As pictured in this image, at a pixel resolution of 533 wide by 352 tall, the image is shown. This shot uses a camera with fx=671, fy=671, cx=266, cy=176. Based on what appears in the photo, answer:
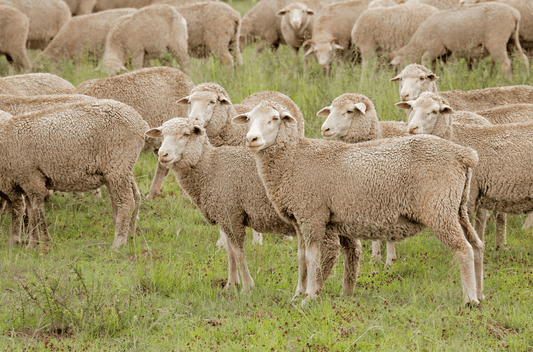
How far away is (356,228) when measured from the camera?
5.35 metres

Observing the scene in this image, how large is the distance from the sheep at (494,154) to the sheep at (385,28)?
582 cm

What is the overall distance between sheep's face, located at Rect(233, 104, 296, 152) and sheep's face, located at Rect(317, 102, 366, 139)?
0.81 meters

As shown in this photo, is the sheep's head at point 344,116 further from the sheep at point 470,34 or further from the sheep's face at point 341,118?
the sheep at point 470,34

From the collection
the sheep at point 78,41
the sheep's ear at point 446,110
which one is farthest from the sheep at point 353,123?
the sheep at point 78,41

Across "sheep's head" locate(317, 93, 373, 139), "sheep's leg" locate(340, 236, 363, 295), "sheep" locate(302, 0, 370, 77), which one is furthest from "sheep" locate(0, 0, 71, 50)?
"sheep's leg" locate(340, 236, 363, 295)

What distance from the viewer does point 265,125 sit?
5.56 metres

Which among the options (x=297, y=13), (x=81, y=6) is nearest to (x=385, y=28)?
(x=297, y=13)

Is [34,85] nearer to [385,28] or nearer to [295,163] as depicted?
[295,163]

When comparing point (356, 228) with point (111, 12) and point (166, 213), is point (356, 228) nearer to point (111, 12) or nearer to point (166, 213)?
point (166, 213)

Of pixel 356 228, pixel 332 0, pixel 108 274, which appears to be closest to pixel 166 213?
pixel 108 274

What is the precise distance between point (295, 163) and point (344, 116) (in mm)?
1083

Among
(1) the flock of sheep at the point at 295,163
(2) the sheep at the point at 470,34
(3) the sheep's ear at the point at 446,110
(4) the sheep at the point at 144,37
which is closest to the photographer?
(1) the flock of sheep at the point at 295,163

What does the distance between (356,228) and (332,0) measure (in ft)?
37.7

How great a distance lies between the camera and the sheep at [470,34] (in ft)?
35.1
